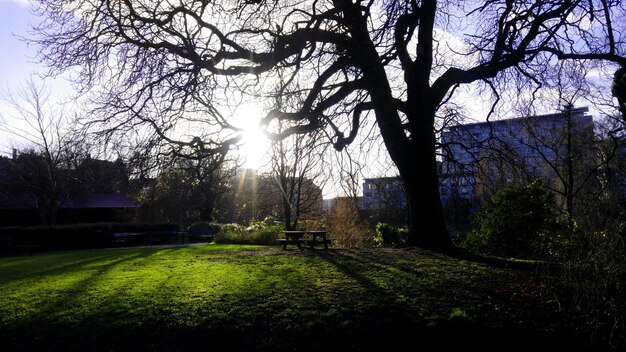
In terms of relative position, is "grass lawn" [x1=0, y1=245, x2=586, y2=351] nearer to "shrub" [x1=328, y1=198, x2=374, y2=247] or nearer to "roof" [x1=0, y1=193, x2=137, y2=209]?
"shrub" [x1=328, y1=198, x2=374, y2=247]

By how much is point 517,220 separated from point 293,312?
9.94 m

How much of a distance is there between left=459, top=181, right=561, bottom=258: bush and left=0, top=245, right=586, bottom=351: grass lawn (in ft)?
16.5

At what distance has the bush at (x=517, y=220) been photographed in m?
14.9

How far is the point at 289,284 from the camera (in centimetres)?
907

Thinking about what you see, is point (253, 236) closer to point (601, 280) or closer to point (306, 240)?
point (306, 240)

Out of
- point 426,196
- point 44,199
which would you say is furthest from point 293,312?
point 44,199

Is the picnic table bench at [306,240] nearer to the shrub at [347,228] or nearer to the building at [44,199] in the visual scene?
the shrub at [347,228]

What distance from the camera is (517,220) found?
15000 millimetres

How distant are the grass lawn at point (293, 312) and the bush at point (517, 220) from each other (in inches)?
198

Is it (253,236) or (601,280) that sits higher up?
(253,236)

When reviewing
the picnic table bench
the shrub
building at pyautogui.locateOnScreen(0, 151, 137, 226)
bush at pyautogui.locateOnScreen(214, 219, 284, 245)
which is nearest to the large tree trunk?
the picnic table bench

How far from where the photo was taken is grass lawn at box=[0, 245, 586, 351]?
22.5 feet

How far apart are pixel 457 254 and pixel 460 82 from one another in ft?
15.0

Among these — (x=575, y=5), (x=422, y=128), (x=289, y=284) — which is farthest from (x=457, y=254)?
(x=575, y=5)
